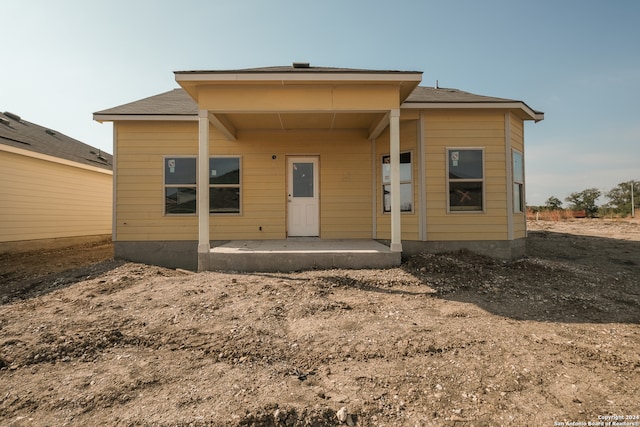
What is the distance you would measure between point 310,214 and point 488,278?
417 cm

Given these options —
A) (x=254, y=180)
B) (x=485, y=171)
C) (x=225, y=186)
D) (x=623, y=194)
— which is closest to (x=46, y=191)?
(x=225, y=186)

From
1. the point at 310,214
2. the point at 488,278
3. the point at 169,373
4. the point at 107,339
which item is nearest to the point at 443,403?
the point at 169,373

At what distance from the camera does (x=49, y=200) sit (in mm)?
9711

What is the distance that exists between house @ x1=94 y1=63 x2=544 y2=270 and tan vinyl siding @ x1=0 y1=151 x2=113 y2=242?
157 inches

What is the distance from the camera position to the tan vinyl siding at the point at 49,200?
28.2ft

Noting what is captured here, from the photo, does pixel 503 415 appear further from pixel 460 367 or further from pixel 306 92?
pixel 306 92

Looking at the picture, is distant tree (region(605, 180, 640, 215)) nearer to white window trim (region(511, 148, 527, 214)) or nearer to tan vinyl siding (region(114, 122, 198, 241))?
white window trim (region(511, 148, 527, 214))

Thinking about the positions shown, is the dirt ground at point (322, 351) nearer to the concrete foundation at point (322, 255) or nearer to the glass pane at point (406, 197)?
the concrete foundation at point (322, 255)

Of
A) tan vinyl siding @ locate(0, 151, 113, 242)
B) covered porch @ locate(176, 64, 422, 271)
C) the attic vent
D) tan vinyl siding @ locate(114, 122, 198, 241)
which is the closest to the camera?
covered porch @ locate(176, 64, 422, 271)

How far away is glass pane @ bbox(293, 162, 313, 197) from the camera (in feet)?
25.6

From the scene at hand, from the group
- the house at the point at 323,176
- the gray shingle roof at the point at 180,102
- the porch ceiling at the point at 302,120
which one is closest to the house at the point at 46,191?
the house at the point at 323,176

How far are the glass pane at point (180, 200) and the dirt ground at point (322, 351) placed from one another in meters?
2.55

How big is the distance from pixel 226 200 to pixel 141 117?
8.79 feet

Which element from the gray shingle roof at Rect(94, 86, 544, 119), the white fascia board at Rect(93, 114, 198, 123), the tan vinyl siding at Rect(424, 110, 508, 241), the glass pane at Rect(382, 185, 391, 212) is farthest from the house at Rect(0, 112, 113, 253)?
the tan vinyl siding at Rect(424, 110, 508, 241)
